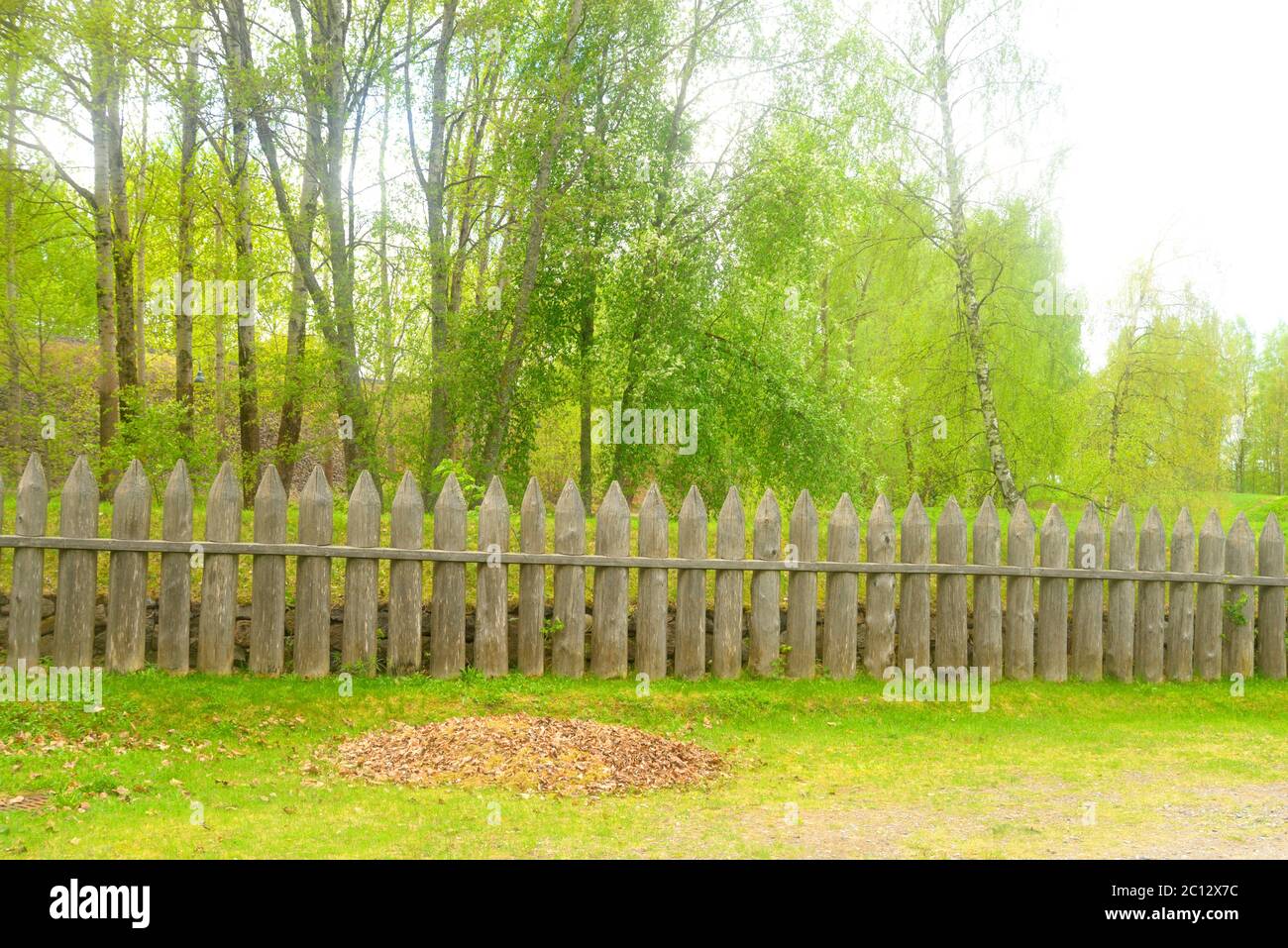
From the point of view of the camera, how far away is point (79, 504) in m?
8.88

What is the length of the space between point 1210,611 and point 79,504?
36.6 feet

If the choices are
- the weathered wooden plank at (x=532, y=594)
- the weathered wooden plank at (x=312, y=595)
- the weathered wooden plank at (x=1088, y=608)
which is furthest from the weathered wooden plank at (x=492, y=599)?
the weathered wooden plank at (x=1088, y=608)

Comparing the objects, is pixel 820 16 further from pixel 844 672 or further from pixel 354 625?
pixel 354 625

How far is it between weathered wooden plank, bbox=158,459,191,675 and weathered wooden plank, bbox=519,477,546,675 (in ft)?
9.23

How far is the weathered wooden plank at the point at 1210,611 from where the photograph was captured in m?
11.3

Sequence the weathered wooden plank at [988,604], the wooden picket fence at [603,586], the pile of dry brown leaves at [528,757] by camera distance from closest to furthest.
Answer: the pile of dry brown leaves at [528,757]
the wooden picket fence at [603,586]
the weathered wooden plank at [988,604]

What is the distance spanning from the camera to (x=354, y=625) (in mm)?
9125

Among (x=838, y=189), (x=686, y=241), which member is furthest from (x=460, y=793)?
(x=838, y=189)

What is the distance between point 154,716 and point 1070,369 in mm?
21786

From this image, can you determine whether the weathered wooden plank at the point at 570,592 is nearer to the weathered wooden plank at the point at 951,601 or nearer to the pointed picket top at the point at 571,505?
the pointed picket top at the point at 571,505

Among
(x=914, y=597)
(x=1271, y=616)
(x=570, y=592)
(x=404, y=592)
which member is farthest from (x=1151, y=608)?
(x=404, y=592)

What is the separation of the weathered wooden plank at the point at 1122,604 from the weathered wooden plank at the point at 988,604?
1.41m

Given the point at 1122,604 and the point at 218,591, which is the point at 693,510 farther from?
the point at 1122,604

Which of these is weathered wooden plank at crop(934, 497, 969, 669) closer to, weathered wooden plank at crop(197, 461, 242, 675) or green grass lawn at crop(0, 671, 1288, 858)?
green grass lawn at crop(0, 671, 1288, 858)
